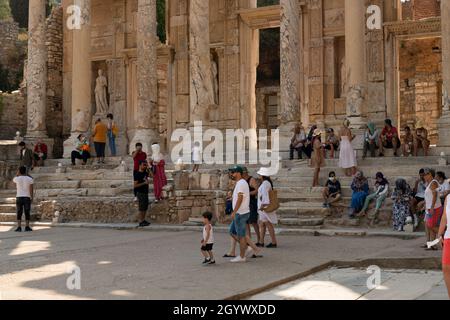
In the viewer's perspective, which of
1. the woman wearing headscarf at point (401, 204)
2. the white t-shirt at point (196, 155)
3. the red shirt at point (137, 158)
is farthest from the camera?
the white t-shirt at point (196, 155)

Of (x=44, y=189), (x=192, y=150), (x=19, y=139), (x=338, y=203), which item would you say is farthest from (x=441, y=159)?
(x=19, y=139)

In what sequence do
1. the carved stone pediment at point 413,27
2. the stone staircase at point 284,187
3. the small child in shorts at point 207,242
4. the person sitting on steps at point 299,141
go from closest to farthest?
the small child in shorts at point 207,242 < the stone staircase at point 284,187 < the person sitting on steps at point 299,141 < the carved stone pediment at point 413,27

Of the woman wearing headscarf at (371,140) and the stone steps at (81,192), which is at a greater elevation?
the woman wearing headscarf at (371,140)

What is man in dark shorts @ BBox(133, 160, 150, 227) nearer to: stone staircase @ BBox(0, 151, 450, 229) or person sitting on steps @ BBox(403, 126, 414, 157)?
stone staircase @ BBox(0, 151, 450, 229)

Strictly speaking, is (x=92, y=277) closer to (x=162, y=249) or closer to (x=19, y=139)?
(x=162, y=249)

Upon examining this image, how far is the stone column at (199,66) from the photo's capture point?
20359 millimetres

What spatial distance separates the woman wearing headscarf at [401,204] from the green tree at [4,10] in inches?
1606

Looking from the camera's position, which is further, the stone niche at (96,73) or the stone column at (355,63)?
the stone niche at (96,73)

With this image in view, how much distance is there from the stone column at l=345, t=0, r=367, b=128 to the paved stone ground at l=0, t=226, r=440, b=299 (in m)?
6.38

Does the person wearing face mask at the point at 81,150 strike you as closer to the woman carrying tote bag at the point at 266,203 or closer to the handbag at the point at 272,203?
the woman carrying tote bag at the point at 266,203

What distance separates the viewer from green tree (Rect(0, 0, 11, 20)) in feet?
159

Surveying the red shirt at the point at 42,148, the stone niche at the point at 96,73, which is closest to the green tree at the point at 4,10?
the stone niche at the point at 96,73

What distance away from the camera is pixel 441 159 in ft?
52.4

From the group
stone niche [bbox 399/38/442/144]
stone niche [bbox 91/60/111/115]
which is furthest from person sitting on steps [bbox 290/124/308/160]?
stone niche [bbox 399/38/442/144]
